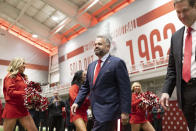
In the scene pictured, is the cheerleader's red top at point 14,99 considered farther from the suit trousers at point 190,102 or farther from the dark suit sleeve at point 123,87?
the suit trousers at point 190,102

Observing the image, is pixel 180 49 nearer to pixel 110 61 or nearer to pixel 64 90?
pixel 110 61

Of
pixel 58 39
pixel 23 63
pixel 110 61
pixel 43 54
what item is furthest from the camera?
pixel 43 54

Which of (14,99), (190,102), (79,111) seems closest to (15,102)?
(14,99)

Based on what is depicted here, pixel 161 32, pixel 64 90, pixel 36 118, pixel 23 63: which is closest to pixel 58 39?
pixel 64 90

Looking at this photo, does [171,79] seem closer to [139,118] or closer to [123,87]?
[123,87]

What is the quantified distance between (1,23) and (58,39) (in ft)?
24.3

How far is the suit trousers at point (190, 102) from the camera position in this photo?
1.67 m

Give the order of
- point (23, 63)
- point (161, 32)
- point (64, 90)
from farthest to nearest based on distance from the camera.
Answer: point (64, 90) → point (161, 32) → point (23, 63)

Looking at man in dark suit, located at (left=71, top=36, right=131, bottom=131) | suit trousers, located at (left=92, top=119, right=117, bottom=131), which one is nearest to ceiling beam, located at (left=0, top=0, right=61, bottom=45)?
man in dark suit, located at (left=71, top=36, right=131, bottom=131)

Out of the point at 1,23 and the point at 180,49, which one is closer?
the point at 180,49

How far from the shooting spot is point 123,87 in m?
2.46

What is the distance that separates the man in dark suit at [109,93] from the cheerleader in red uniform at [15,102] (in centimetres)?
141

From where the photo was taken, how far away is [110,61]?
261 cm

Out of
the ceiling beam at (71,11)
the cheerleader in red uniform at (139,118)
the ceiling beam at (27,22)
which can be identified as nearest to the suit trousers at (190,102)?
the cheerleader in red uniform at (139,118)
